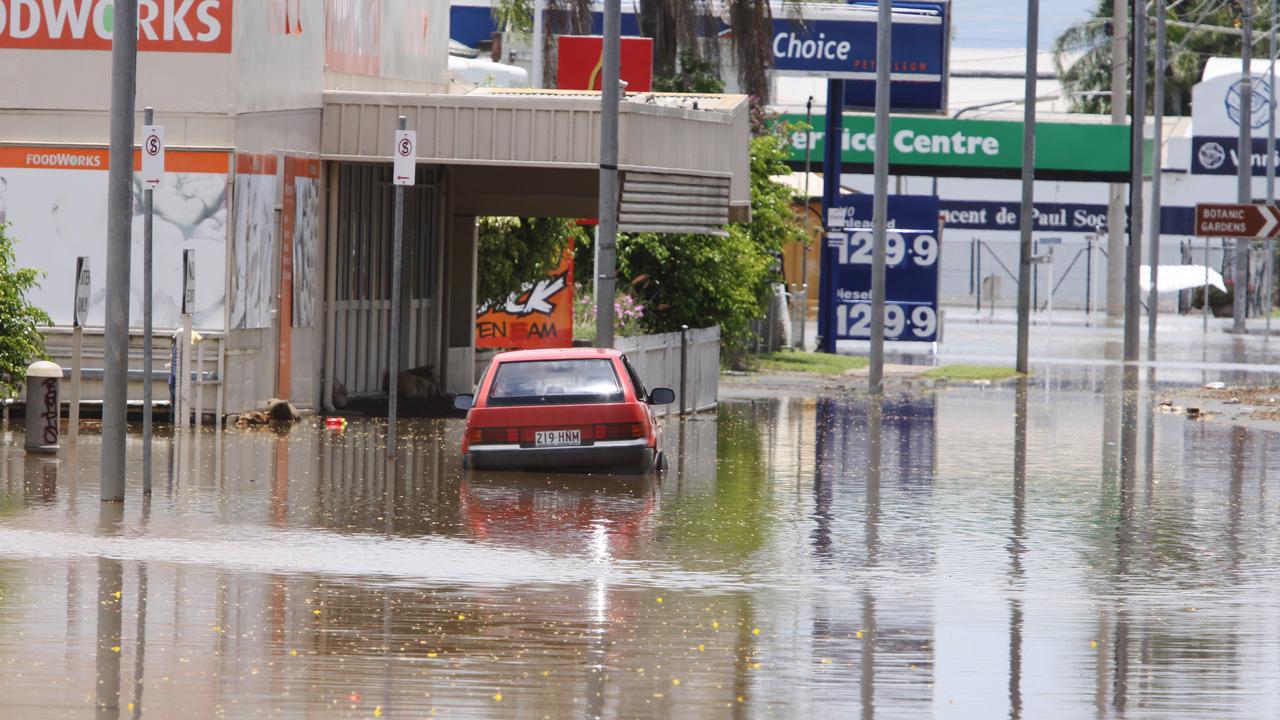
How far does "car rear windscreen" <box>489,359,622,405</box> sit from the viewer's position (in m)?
16.9

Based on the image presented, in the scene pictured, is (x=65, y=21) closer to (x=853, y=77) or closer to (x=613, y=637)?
(x=613, y=637)

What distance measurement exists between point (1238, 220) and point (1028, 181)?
315 inches

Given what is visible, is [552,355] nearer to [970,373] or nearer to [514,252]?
[514,252]

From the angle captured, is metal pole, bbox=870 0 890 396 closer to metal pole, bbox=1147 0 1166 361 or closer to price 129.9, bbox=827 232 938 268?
price 129.9, bbox=827 232 938 268

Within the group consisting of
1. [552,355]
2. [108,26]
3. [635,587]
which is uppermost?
[108,26]

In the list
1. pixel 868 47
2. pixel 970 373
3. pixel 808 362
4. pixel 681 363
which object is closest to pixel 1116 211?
pixel 868 47

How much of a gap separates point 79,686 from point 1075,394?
81.0ft

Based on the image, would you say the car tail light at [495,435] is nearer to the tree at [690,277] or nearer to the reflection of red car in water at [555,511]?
the reflection of red car in water at [555,511]

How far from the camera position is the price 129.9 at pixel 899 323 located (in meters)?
39.3

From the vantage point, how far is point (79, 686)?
8.32 meters

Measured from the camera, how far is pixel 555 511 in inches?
588

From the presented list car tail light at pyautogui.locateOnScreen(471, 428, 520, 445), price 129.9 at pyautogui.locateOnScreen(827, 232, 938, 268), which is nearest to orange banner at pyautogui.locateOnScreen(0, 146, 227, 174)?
car tail light at pyautogui.locateOnScreen(471, 428, 520, 445)

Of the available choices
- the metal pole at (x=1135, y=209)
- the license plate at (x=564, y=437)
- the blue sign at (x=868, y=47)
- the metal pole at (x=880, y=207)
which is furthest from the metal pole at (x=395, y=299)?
the metal pole at (x=1135, y=209)

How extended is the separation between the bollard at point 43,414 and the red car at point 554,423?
3639mm
